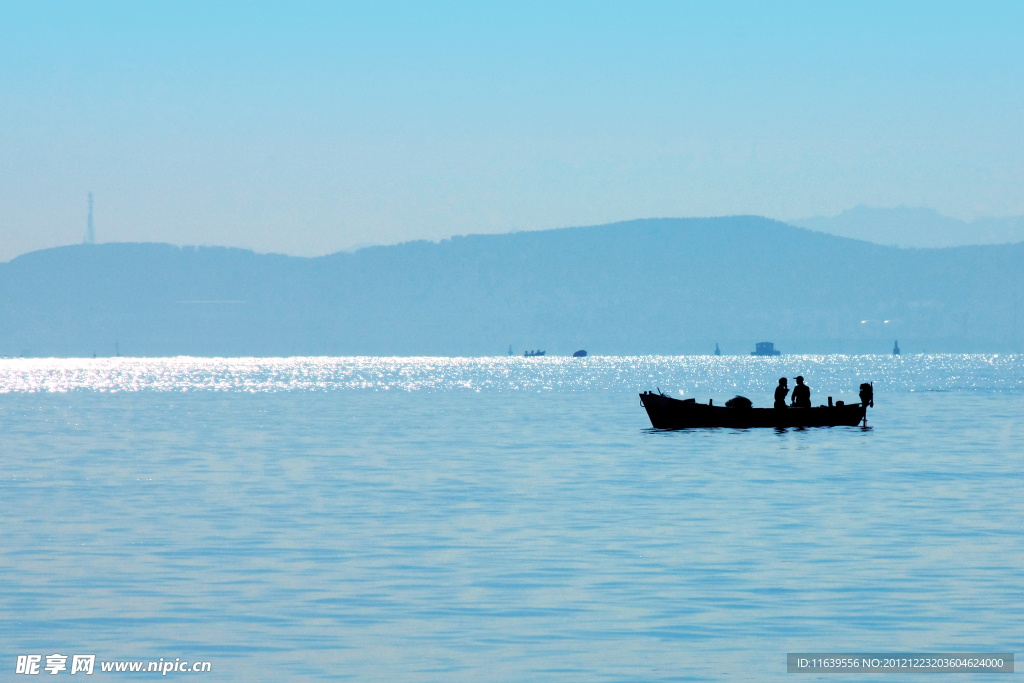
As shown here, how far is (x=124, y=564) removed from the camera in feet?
90.1

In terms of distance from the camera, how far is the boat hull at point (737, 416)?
230 feet

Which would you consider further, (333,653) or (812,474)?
(812,474)

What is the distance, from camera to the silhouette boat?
70062 mm

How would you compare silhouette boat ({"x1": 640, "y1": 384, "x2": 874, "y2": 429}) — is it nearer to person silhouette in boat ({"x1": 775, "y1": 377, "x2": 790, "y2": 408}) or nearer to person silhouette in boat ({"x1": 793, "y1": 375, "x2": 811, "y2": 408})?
person silhouette in boat ({"x1": 775, "y1": 377, "x2": 790, "y2": 408})

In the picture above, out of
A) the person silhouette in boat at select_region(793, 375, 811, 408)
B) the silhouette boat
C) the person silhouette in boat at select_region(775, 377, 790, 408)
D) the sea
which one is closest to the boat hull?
the silhouette boat

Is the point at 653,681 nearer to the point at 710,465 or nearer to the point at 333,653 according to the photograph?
the point at 333,653

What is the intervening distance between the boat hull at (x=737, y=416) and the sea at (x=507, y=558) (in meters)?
9.10

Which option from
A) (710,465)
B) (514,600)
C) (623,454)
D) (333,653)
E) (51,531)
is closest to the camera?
(333,653)

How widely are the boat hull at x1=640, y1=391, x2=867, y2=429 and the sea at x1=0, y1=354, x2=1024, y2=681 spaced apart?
9101mm

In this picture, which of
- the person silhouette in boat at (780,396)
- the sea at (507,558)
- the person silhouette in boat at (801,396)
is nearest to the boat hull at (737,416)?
the person silhouette in boat at (780,396)

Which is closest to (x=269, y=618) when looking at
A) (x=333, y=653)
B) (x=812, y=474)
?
(x=333, y=653)

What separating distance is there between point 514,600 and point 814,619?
14.6ft

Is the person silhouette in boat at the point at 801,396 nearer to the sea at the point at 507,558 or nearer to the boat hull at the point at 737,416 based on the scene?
the boat hull at the point at 737,416

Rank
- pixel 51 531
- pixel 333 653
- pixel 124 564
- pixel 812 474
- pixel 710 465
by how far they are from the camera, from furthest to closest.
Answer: pixel 710 465 < pixel 812 474 < pixel 51 531 < pixel 124 564 < pixel 333 653
